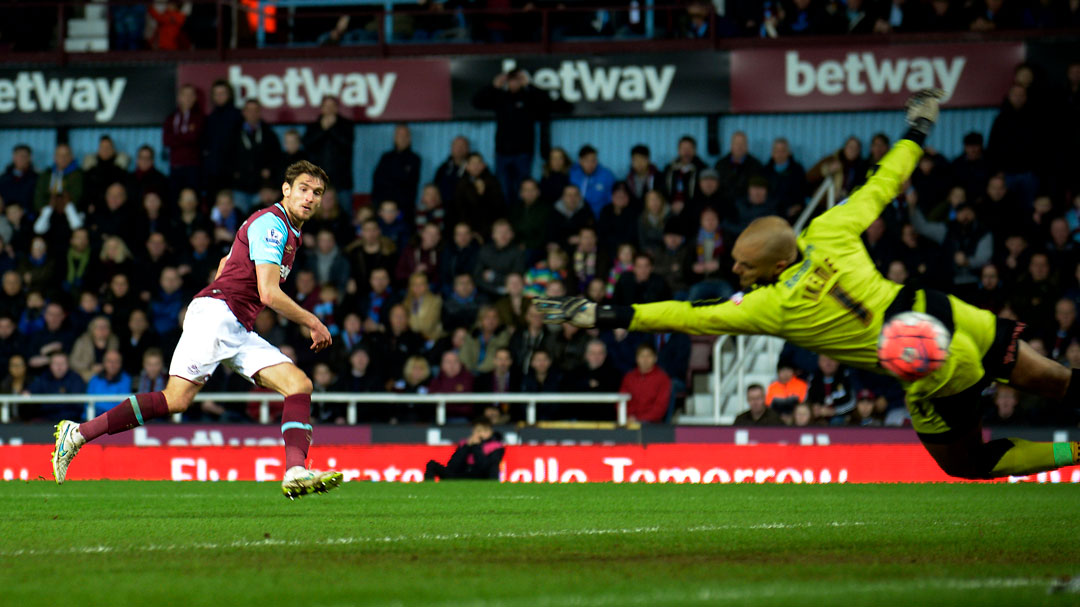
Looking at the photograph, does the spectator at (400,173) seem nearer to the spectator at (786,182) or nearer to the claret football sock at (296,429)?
the spectator at (786,182)

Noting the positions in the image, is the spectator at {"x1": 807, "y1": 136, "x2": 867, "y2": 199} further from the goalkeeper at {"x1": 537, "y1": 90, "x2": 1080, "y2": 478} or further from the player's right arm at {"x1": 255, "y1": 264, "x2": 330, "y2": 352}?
the player's right arm at {"x1": 255, "y1": 264, "x2": 330, "y2": 352}

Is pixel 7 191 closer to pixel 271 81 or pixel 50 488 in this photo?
pixel 271 81

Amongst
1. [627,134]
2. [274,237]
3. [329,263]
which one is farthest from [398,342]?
[274,237]

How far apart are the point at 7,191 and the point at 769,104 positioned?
11.3 meters

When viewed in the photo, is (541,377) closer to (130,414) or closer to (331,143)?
(331,143)

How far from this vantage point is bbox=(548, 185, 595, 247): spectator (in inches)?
741

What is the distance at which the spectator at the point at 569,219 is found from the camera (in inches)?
741

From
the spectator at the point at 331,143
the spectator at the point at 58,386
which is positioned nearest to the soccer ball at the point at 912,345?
the spectator at the point at 58,386

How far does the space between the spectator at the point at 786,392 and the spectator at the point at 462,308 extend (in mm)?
4025

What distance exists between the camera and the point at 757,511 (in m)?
9.83

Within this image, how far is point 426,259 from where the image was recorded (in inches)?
747

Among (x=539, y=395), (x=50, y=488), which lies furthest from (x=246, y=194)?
(x=50, y=488)

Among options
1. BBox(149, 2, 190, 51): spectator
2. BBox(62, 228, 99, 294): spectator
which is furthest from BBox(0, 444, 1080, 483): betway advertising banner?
BBox(149, 2, 190, 51): spectator

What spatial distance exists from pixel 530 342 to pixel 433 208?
337 centimetres
